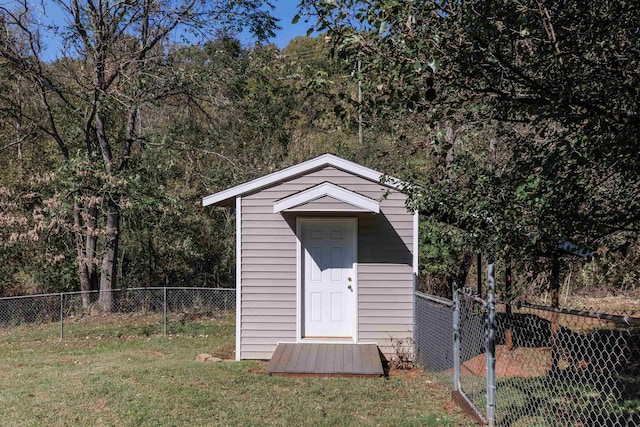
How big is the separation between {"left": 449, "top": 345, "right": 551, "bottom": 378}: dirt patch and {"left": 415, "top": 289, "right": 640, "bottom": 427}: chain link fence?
15 mm

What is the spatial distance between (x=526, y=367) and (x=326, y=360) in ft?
8.98

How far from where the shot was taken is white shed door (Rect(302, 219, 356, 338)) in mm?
8867

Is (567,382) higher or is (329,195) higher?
(329,195)

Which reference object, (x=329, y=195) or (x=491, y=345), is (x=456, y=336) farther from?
(x=329, y=195)

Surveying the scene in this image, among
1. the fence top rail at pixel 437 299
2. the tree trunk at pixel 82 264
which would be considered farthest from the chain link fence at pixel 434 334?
the tree trunk at pixel 82 264

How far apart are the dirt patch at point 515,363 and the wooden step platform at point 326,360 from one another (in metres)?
1.24

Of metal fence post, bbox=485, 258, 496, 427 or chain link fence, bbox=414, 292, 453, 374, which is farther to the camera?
chain link fence, bbox=414, 292, 453, 374

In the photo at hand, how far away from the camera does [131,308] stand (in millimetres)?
13398

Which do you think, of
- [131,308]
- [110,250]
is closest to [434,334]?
[131,308]

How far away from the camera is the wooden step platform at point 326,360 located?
23.6ft

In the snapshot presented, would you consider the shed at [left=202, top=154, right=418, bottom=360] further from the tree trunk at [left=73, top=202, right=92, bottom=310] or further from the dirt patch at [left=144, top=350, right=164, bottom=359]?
the tree trunk at [left=73, top=202, right=92, bottom=310]

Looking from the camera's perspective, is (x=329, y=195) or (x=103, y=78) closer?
(x=329, y=195)

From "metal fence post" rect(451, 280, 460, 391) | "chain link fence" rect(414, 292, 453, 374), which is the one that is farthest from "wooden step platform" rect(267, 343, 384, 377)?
"metal fence post" rect(451, 280, 460, 391)

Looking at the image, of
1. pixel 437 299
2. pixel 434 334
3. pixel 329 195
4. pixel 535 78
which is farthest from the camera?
pixel 329 195
